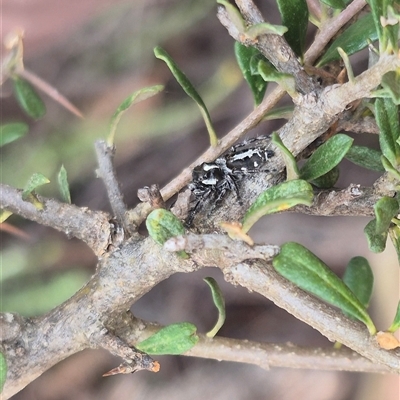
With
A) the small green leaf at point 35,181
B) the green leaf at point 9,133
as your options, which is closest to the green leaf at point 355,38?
the small green leaf at point 35,181

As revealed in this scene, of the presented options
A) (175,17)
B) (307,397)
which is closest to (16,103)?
(175,17)

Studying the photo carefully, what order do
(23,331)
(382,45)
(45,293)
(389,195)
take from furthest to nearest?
(45,293) < (23,331) < (389,195) < (382,45)

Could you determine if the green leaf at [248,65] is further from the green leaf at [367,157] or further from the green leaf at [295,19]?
the green leaf at [367,157]

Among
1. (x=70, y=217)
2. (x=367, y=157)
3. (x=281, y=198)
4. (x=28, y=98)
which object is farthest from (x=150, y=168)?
(x=281, y=198)

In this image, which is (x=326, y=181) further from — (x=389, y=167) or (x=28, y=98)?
(x=28, y=98)

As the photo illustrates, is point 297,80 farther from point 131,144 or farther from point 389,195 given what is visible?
point 131,144

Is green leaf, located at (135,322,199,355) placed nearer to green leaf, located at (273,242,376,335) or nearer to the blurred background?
green leaf, located at (273,242,376,335)
